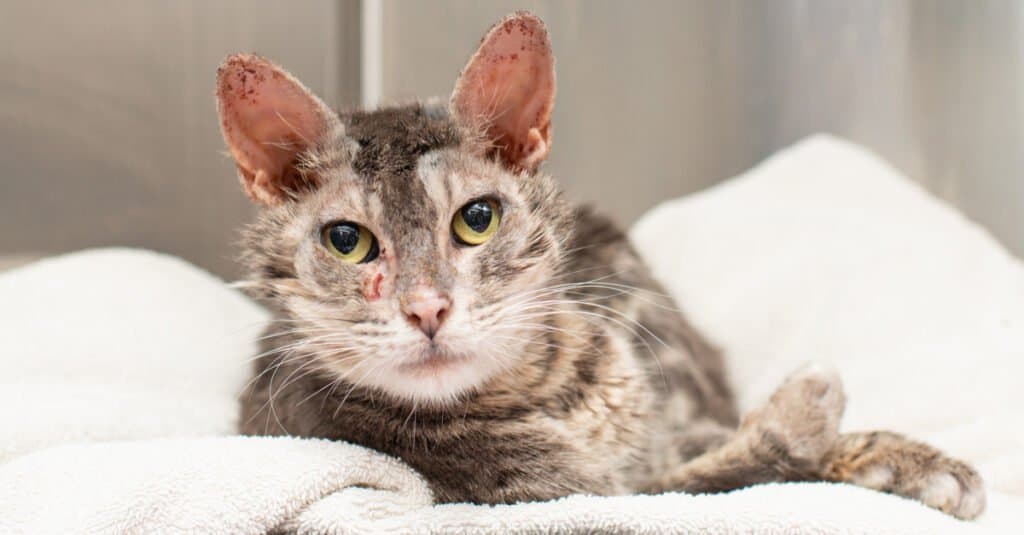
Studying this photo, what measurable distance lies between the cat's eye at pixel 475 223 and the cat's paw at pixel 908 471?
71cm

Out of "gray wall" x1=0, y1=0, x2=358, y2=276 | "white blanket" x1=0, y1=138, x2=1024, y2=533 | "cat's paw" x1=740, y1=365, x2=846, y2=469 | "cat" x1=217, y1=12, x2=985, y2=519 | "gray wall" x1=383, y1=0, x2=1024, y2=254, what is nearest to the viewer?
"white blanket" x1=0, y1=138, x2=1024, y2=533

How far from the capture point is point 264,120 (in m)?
1.33

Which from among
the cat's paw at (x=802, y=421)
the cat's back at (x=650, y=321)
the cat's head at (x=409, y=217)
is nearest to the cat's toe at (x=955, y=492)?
the cat's paw at (x=802, y=421)

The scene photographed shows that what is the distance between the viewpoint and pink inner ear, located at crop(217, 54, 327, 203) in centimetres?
127

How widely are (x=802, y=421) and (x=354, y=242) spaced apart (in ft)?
2.70

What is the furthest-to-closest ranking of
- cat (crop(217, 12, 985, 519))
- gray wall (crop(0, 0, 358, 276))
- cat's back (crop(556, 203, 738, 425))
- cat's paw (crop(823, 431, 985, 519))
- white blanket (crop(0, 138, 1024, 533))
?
gray wall (crop(0, 0, 358, 276)) < cat's back (crop(556, 203, 738, 425)) < cat's paw (crop(823, 431, 985, 519)) < cat (crop(217, 12, 985, 519)) < white blanket (crop(0, 138, 1024, 533))

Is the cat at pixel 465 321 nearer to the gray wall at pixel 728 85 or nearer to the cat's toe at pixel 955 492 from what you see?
the cat's toe at pixel 955 492

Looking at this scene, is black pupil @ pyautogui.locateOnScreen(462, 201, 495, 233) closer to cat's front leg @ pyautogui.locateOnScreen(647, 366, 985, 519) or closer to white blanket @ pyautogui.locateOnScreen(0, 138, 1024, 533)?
white blanket @ pyautogui.locateOnScreen(0, 138, 1024, 533)

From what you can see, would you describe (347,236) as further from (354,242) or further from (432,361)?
(432,361)

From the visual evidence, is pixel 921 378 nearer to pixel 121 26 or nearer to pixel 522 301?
pixel 522 301

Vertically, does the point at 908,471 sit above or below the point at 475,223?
below

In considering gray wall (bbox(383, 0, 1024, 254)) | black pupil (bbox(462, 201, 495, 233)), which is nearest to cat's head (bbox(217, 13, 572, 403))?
black pupil (bbox(462, 201, 495, 233))

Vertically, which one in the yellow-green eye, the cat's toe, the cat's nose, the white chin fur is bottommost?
the cat's toe

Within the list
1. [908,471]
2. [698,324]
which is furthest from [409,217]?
[698,324]
